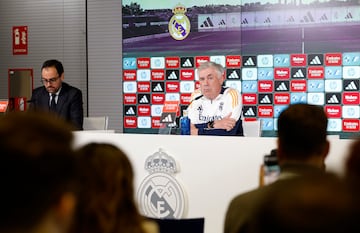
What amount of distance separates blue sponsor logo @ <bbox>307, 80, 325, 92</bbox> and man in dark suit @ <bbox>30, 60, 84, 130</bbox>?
277 cm

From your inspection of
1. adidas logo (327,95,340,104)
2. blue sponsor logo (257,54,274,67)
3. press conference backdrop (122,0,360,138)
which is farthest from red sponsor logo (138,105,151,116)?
adidas logo (327,95,340,104)

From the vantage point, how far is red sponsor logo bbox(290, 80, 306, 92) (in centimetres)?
684

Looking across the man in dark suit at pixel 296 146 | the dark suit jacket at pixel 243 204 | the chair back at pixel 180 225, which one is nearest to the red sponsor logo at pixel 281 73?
the chair back at pixel 180 225

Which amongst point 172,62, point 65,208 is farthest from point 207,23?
point 65,208

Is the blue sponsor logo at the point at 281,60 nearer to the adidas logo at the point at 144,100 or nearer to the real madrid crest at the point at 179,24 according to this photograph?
the real madrid crest at the point at 179,24

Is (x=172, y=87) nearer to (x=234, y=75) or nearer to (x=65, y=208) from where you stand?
(x=234, y=75)

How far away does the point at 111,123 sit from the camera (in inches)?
305

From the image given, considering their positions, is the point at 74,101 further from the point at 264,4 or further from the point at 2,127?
the point at 2,127

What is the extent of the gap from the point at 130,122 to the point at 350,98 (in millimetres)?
2733

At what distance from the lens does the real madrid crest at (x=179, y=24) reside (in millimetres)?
7328

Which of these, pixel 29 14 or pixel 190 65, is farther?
pixel 29 14

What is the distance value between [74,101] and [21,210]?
470cm

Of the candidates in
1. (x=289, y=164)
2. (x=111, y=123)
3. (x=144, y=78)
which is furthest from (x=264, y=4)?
(x=289, y=164)

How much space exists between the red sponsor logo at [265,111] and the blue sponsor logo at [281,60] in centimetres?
51
